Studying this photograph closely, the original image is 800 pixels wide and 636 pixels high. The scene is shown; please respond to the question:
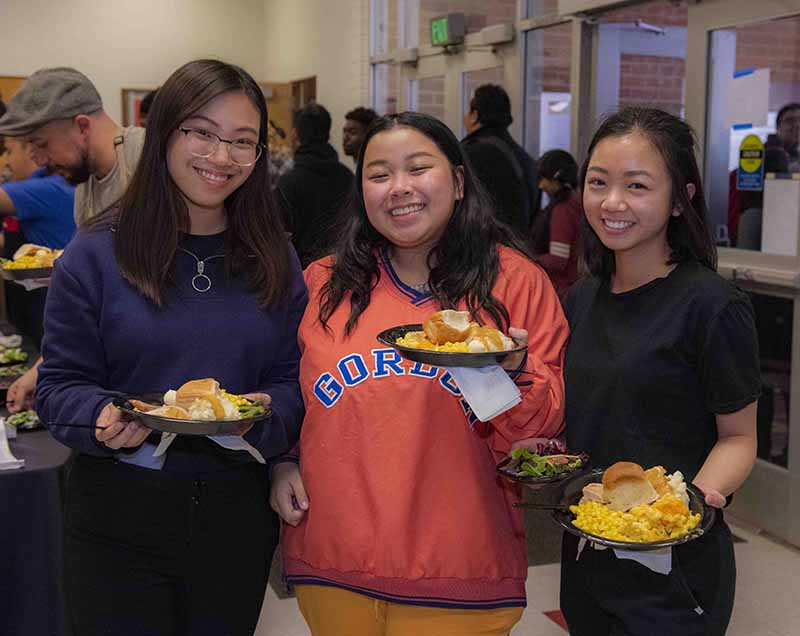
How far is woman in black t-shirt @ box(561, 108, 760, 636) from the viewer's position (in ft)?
5.22

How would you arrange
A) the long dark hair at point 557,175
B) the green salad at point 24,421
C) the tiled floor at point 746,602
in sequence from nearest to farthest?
the green salad at point 24,421, the tiled floor at point 746,602, the long dark hair at point 557,175

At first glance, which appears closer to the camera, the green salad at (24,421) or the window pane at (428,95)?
the green salad at (24,421)

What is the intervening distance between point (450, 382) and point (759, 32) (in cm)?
288

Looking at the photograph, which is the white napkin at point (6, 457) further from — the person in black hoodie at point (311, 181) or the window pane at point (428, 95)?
the window pane at point (428, 95)

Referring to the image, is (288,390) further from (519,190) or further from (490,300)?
(519,190)

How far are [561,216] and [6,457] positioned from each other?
3.10 m

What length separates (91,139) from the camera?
2879 mm

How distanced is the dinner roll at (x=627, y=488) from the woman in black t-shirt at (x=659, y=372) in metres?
0.11

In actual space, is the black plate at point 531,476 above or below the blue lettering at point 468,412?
below

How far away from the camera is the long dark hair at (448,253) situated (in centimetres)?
171

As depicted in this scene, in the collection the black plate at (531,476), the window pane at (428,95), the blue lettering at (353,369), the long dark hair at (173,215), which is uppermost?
the window pane at (428,95)

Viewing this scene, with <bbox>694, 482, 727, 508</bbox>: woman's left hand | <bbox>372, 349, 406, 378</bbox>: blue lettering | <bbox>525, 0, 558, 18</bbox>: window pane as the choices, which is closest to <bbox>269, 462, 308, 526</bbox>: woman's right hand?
<bbox>372, 349, 406, 378</bbox>: blue lettering

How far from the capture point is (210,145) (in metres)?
1.69

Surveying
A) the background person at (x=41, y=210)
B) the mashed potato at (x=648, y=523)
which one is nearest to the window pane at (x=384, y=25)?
the background person at (x=41, y=210)
